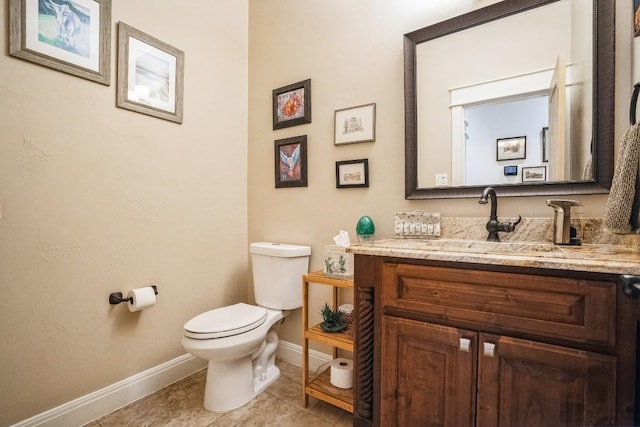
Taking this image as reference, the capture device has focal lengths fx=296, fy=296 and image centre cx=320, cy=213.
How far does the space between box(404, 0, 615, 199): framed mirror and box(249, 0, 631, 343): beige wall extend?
8 centimetres

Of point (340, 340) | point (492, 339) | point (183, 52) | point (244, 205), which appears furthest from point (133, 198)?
point (492, 339)

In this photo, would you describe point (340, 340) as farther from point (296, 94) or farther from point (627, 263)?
point (296, 94)

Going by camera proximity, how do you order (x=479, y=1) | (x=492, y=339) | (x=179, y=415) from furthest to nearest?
(x=179, y=415) → (x=479, y=1) → (x=492, y=339)

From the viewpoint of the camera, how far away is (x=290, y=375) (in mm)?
1891

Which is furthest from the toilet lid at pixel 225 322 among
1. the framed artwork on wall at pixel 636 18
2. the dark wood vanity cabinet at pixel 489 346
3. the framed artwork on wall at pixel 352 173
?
the framed artwork on wall at pixel 636 18

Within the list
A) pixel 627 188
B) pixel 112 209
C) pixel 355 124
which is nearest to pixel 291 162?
pixel 355 124

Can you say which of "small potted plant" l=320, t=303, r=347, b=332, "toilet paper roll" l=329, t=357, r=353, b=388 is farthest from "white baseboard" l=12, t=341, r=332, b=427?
"small potted plant" l=320, t=303, r=347, b=332

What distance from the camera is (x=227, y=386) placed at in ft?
5.12

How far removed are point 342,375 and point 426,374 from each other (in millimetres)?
622

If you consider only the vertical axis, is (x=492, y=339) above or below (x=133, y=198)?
below

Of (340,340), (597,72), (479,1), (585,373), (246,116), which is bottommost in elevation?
(340,340)

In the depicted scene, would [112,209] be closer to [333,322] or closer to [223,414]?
[223,414]

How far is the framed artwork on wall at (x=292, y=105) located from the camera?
1911 millimetres

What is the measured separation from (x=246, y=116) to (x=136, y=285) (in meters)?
1.37
